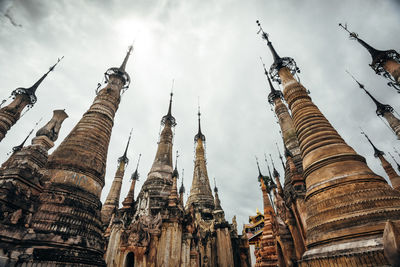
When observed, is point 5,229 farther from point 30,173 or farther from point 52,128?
point 52,128

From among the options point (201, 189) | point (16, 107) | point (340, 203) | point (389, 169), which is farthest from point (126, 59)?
point (389, 169)

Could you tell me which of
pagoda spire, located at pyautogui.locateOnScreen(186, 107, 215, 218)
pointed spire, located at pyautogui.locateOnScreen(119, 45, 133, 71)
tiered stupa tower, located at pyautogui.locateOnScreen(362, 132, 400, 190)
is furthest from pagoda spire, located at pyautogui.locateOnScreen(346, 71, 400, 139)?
pointed spire, located at pyautogui.locateOnScreen(119, 45, 133, 71)

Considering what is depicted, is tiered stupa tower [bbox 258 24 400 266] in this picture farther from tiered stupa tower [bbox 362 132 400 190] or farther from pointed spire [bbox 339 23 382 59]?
tiered stupa tower [bbox 362 132 400 190]

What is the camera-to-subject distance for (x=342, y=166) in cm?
557

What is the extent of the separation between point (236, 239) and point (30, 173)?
63.2ft

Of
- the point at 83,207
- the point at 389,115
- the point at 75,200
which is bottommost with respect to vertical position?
the point at 83,207

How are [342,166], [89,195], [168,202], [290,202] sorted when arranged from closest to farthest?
[342,166]
[89,195]
[290,202]
[168,202]

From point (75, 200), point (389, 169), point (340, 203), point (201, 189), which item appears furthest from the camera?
point (201, 189)

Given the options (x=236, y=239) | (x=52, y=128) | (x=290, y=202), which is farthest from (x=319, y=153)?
(x=236, y=239)

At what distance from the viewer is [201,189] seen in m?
21.9

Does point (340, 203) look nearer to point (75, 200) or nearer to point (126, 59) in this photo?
point (75, 200)

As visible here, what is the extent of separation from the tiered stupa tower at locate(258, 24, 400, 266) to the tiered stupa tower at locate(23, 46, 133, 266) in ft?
21.5

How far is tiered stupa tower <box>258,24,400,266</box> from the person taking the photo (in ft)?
13.4

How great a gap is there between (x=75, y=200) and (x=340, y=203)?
26.4ft
